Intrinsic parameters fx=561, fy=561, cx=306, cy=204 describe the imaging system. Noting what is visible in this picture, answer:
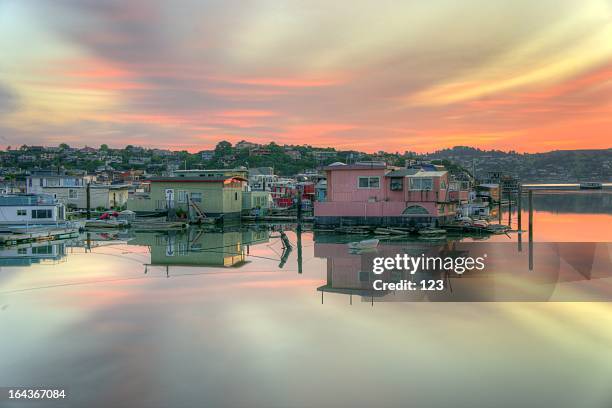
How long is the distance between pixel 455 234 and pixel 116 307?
2632 cm

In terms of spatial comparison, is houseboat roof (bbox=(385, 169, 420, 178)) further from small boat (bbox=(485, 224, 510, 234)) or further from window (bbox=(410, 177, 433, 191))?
small boat (bbox=(485, 224, 510, 234))

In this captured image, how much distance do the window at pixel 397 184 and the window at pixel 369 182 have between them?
1043mm

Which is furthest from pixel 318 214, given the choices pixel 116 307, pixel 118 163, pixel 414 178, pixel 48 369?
pixel 118 163

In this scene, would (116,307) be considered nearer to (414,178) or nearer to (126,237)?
(126,237)

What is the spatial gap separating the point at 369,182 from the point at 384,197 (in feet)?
5.00

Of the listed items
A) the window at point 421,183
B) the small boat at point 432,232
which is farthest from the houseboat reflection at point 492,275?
the window at point 421,183

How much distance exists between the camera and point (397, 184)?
38938 millimetres

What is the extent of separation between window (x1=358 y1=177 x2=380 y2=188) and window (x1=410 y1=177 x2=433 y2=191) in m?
2.37

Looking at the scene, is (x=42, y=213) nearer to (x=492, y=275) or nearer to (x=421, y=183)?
(x=421, y=183)

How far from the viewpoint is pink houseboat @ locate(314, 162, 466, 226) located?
38469 millimetres

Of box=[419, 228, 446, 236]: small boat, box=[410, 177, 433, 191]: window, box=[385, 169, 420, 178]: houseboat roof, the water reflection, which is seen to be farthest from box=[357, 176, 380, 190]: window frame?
the water reflection

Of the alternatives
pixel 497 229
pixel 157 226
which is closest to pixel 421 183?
pixel 497 229

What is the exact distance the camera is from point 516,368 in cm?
1070

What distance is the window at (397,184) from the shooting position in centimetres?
3888
